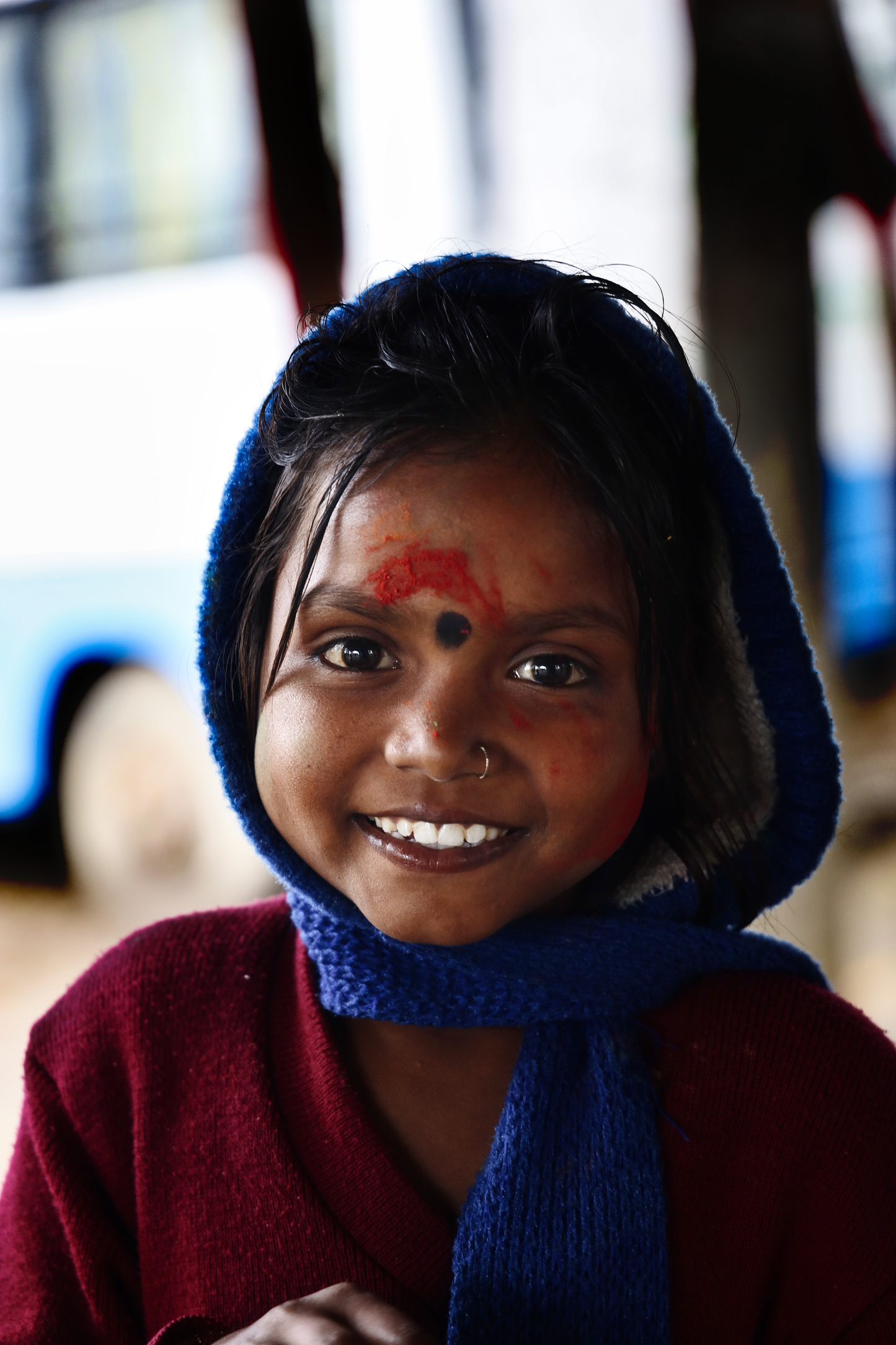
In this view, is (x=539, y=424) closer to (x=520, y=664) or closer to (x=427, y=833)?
(x=520, y=664)

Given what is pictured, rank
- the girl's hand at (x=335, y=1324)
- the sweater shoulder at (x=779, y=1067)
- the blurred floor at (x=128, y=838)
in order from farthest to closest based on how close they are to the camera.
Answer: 1. the blurred floor at (x=128, y=838)
2. the sweater shoulder at (x=779, y=1067)
3. the girl's hand at (x=335, y=1324)

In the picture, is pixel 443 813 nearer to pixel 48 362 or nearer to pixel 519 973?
pixel 519 973

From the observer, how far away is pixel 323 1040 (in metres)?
0.74

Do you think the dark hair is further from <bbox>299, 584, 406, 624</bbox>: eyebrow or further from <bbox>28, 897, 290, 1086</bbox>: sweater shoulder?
<bbox>28, 897, 290, 1086</bbox>: sweater shoulder

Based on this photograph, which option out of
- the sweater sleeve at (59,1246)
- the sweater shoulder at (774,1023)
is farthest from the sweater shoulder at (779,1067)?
the sweater sleeve at (59,1246)

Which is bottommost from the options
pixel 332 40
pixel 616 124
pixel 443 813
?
pixel 443 813

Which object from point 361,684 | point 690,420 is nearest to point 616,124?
point 690,420

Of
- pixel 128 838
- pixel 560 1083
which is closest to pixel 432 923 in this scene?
pixel 560 1083

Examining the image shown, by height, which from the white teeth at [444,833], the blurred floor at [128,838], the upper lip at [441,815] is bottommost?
the blurred floor at [128,838]

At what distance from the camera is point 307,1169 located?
710 millimetres

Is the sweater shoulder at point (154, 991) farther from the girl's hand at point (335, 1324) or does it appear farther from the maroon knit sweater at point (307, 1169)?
the girl's hand at point (335, 1324)

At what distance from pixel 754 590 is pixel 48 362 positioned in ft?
6.39

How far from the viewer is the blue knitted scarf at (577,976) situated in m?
0.66

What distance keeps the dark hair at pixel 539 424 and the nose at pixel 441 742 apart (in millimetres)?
113
